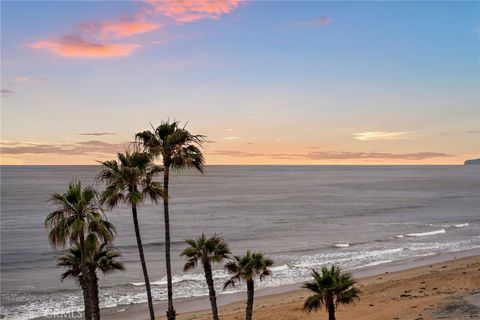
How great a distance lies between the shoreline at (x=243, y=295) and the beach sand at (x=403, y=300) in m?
0.98

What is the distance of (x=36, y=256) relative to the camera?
64.2 metres

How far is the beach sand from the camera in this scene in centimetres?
3136

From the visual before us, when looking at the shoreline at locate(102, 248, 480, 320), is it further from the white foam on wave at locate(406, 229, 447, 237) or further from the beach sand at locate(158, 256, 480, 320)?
the white foam on wave at locate(406, 229, 447, 237)

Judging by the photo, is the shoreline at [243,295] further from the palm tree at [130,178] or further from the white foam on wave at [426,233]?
the palm tree at [130,178]

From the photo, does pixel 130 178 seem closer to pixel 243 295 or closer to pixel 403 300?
pixel 403 300

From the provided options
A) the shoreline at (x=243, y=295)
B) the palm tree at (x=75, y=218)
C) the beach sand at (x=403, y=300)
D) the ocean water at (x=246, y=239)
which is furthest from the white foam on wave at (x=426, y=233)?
the palm tree at (x=75, y=218)

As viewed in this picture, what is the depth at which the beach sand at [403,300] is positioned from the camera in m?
31.4

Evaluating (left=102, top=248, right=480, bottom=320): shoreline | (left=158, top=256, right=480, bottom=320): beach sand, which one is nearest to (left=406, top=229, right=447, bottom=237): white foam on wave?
(left=102, top=248, right=480, bottom=320): shoreline

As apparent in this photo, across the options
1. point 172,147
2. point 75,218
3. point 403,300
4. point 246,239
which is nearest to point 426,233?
point 246,239

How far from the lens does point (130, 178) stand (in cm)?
2288

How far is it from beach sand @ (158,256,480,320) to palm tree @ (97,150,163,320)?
1674 cm

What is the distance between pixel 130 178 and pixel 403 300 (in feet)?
86.3

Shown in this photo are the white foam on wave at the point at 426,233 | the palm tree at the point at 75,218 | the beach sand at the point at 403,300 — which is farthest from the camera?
the white foam on wave at the point at 426,233

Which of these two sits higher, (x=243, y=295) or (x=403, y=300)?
(x=403, y=300)
